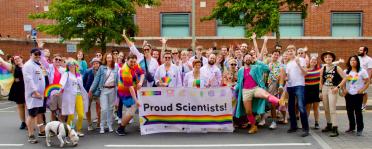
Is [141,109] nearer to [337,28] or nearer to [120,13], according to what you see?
[120,13]

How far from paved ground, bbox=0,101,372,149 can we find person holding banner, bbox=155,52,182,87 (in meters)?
1.24

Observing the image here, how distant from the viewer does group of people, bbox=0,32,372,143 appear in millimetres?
8594

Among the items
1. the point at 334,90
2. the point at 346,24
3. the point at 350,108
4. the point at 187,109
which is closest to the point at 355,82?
the point at 334,90

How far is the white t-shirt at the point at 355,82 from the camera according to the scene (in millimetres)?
8617

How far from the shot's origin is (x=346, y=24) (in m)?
25.0

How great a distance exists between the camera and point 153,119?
9164 millimetres

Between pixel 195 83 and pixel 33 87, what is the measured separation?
3.50 meters

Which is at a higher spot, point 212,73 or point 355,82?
point 212,73

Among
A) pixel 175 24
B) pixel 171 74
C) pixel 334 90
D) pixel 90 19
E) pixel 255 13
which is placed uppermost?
pixel 175 24

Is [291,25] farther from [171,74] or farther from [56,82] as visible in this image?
[56,82]

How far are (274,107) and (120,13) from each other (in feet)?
30.2

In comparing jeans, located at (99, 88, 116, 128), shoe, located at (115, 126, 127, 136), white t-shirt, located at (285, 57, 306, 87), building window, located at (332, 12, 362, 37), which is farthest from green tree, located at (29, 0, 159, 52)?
building window, located at (332, 12, 362, 37)

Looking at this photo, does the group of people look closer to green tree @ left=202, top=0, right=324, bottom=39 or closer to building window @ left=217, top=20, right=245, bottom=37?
green tree @ left=202, top=0, right=324, bottom=39

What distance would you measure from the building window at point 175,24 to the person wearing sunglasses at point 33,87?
1773 centimetres
